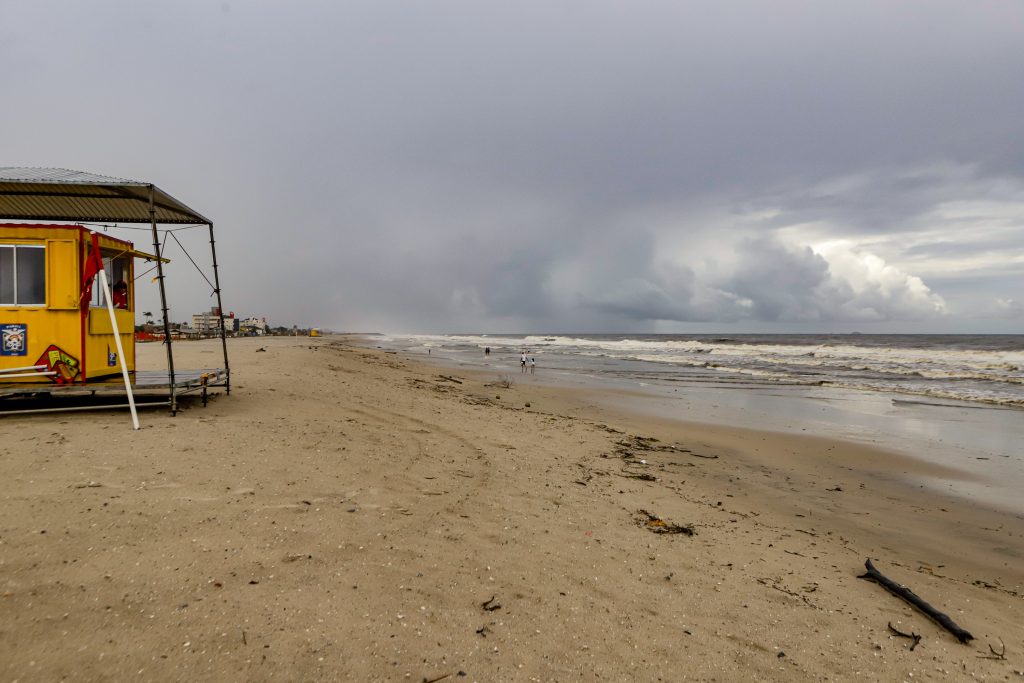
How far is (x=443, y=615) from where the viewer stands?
3.82m

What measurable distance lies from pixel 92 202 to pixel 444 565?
9.94 metres

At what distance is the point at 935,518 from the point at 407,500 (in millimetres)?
7221

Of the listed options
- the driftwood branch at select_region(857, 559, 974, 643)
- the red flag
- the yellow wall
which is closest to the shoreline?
the driftwood branch at select_region(857, 559, 974, 643)

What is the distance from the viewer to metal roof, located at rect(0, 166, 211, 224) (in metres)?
7.90

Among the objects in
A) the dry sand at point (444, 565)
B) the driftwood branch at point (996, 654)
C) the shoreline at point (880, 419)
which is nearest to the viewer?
the dry sand at point (444, 565)

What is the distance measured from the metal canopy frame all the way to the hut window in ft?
3.39

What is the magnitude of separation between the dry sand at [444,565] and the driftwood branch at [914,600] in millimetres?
102

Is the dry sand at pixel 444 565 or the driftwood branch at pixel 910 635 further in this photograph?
the driftwood branch at pixel 910 635

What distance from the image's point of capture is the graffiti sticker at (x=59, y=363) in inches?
332

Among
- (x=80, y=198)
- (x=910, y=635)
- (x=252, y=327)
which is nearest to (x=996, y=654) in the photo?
(x=910, y=635)

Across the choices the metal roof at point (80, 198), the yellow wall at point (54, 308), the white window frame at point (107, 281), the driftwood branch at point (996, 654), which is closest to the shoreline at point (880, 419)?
the driftwood branch at point (996, 654)

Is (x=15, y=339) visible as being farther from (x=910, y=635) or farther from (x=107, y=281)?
(x=910, y=635)

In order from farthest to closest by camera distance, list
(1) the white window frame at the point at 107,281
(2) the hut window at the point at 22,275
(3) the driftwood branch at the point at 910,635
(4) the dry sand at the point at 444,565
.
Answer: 1. (1) the white window frame at the point at 107,281
2. (2) the hut window at the point at 22,275
3. (3) the driftwood branch at the point at 910,635
4. (4) the dry sand at the point at 444,565

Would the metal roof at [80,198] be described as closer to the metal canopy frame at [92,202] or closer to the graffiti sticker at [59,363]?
the metal canopy frame at [92,202]
